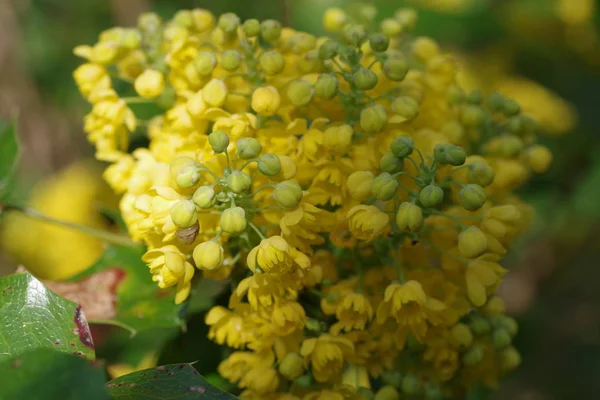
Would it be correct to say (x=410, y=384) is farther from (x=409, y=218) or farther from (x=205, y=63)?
(x=205, y=63)

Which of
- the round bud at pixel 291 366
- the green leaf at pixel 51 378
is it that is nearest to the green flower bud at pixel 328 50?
the round bud at pixel 291 366

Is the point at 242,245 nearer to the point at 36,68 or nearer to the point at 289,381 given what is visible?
the point at 289,381

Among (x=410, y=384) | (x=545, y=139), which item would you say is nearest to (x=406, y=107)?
(x=410, y=384)

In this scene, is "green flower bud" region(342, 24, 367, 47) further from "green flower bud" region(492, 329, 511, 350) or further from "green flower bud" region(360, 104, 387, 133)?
"green flower bud" region(492, 329, 511, 350)

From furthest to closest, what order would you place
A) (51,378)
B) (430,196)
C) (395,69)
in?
(395,69)
(430,196)
(51,378)

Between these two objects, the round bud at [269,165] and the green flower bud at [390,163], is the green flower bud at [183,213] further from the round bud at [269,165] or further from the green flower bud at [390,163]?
the green flower bud at [390,163]
